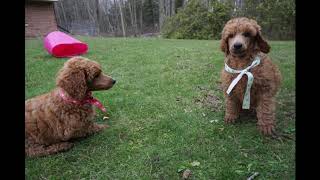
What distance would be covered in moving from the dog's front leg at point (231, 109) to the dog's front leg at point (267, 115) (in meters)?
0.49

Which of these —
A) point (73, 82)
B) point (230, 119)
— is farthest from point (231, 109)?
point (73, 82)

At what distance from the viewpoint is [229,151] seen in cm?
411

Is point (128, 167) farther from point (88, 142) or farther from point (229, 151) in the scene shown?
point (229, 151)

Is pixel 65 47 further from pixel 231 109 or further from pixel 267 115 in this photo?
pixel 267 115

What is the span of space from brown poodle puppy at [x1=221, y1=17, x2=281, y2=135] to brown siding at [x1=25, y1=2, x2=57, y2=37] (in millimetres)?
19444

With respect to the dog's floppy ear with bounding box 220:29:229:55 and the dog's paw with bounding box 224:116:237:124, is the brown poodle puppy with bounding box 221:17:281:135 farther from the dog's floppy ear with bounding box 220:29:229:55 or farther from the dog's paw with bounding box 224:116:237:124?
the dog's paw with bounding box 224:116:237:124

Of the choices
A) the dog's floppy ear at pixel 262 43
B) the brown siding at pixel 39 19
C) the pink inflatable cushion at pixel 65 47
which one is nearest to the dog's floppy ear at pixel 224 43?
the dog's floppy ear at pixel 262 43

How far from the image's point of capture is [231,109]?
490 centimetres

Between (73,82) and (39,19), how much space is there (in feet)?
66.3
